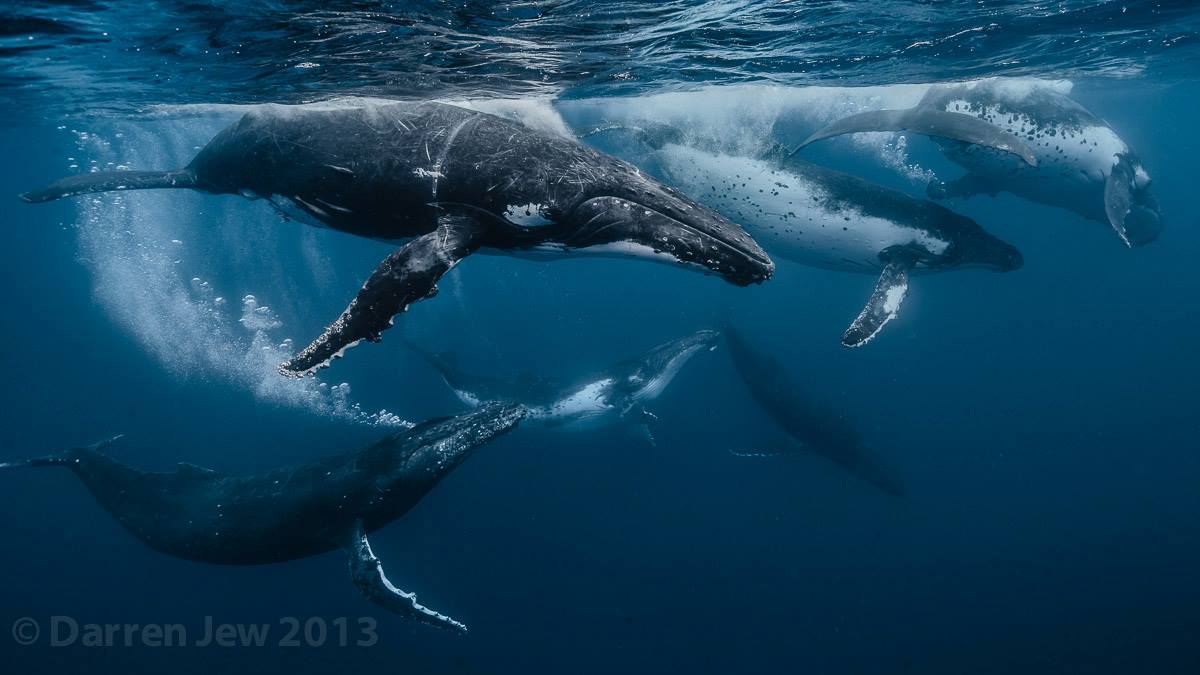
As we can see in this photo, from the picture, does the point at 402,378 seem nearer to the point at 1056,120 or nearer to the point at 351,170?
the point at 351,170

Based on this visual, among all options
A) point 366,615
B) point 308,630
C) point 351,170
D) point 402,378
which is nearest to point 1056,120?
point 351,170

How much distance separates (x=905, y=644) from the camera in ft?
45.1

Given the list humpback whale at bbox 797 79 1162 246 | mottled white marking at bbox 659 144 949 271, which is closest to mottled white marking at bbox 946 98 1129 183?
humpback whale at bbox 797 79 1162 246

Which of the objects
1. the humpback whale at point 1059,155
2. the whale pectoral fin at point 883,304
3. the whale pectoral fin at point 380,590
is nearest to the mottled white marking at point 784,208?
the whale pectoral fin at point 883,304

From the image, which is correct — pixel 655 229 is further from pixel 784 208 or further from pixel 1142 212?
pixel 1142 212

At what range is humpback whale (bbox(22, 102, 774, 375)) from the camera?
4098 millimetres

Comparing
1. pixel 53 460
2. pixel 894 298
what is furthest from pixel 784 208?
pixel 53 460

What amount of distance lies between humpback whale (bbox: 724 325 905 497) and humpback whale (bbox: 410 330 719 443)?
2.21 meters

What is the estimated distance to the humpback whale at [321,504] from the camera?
8117 millimetres

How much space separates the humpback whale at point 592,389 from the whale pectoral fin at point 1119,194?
29.0 ft

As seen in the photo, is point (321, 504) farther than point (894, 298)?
No

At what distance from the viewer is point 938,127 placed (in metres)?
9.90

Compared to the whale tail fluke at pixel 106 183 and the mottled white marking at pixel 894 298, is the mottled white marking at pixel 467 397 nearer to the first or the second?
the whale tail fluke at pixel 106 183

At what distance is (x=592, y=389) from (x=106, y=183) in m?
10.4
